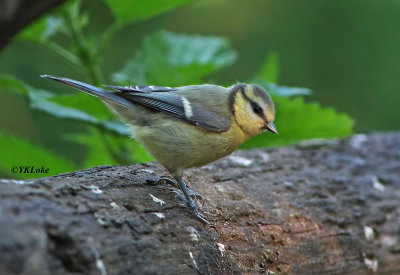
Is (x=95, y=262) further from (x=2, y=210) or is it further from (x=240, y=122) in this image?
(x=240, y=122)

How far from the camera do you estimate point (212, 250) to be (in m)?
1.90

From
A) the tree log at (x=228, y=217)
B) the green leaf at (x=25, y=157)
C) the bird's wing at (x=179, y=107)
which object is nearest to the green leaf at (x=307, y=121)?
the tree log at (x=228, y=217)

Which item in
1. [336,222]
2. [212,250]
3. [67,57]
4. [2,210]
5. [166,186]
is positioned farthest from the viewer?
[67,57]

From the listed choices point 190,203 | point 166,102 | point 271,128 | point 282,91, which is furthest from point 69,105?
point 282,91

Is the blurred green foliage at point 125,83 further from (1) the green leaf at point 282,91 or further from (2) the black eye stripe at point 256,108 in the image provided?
(2) the black eye stripe at point 256,108

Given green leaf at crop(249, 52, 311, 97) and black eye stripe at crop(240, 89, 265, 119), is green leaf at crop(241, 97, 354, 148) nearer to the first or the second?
green leaf at crop(249, 52, 311, 97)

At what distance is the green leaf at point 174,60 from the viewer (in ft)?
9.23

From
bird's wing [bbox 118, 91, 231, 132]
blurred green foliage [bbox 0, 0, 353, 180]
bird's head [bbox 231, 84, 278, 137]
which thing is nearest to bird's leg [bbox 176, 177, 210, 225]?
bird's wing [bbox 118, 91, 231, 132]

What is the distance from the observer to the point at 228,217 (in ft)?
7.14

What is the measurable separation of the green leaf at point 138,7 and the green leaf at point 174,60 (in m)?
0.32

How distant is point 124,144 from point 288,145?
0.93 m

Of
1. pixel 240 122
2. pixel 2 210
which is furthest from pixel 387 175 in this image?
pixel 2 210

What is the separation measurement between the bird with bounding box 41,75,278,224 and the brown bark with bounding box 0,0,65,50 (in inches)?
28.3

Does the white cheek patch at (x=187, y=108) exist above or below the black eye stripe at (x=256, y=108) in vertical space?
below
